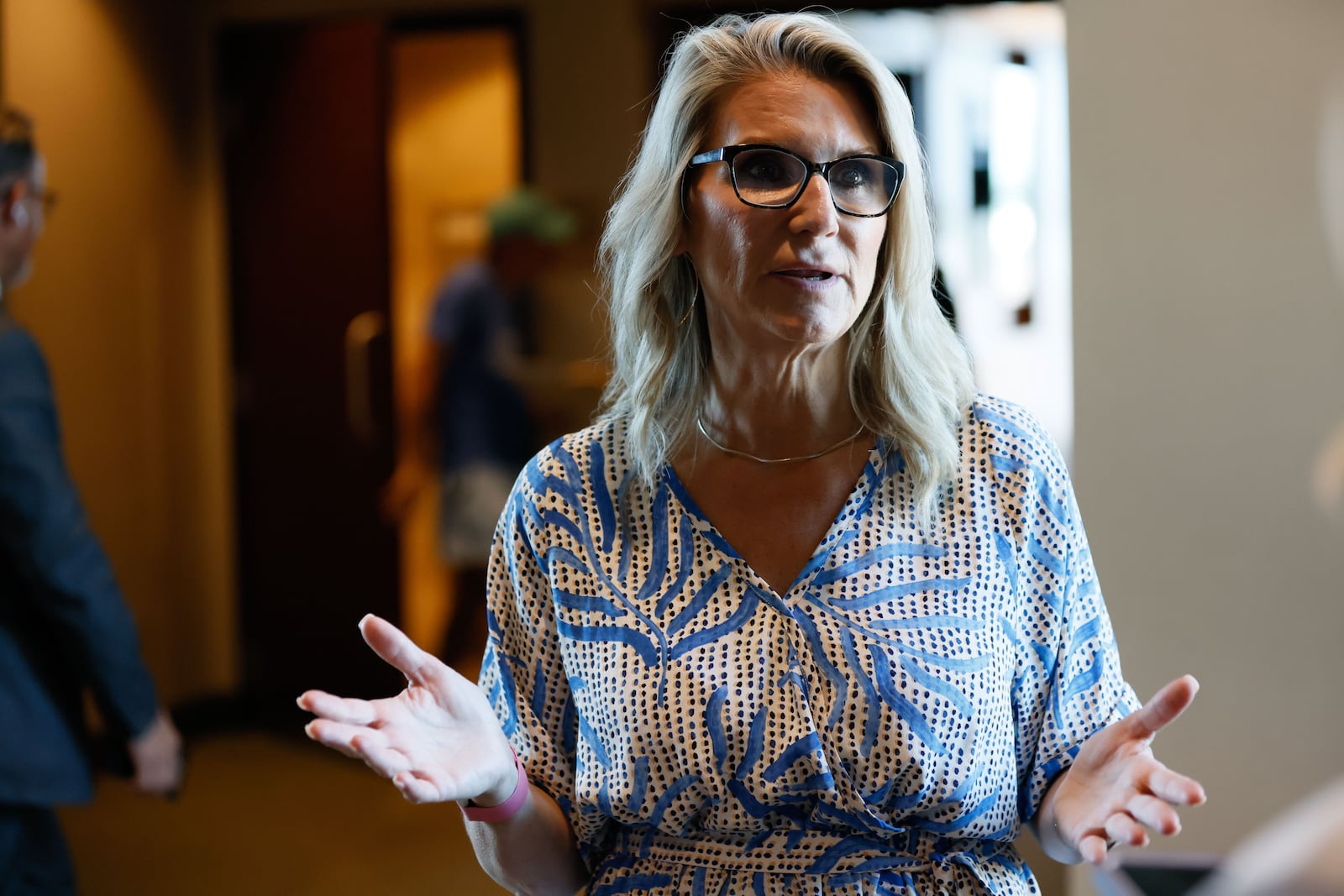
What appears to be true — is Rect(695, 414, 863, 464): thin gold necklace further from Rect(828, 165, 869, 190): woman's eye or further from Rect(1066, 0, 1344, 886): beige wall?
Rect(1066, 0, 1344, 886): beige wall

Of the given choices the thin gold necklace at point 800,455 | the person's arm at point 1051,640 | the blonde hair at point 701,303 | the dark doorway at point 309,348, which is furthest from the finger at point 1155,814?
the dark doorway at point 309,348

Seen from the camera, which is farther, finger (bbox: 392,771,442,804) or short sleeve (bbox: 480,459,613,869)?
short sleeve (bbox: 480,459,613,869)

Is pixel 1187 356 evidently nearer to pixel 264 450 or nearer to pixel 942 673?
pixel 942 673

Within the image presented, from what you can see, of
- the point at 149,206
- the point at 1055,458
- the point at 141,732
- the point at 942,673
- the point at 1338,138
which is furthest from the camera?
the point at 149,206

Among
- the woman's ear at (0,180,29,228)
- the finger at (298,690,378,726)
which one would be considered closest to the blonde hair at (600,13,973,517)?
the finger at (298,690,378,726)

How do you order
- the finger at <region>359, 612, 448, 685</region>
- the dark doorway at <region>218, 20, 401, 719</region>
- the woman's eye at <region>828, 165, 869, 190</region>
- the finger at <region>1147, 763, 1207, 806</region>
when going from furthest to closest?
the dark doorway at <region>218, 20, 401, 719</region> < the woman's eye at <region>828, 165, 869, 190</region> < the finger at <region>359, 612, 448, 685</region> < the finger at <region>1147, 763, 1207, 806</region>

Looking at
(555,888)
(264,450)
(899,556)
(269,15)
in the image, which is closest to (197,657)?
(264,450)

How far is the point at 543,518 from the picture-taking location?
1368 mm

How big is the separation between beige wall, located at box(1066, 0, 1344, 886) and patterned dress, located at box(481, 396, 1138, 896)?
55cm

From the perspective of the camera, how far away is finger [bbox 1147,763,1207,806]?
0.99 meters

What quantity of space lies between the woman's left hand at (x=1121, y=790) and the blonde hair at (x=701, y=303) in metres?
0.28

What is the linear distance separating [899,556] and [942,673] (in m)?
0.13

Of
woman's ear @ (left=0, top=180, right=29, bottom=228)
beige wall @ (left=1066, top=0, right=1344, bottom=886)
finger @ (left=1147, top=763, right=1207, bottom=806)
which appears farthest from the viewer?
woman's ear @ (left=0, top=180, right=29, bottom=228)

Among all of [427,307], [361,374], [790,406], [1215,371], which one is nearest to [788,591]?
[790,406]
